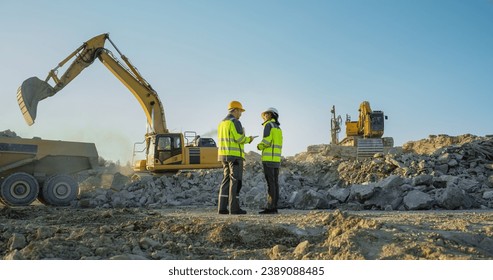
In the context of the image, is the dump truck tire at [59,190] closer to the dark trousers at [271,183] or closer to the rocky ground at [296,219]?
the rocky ground at [296,219]

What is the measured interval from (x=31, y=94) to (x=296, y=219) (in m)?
11.1

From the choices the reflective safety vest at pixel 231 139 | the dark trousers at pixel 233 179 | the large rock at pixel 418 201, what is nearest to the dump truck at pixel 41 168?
the dark trousers at pixel 233 179

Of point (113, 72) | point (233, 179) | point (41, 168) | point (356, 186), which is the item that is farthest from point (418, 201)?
point (113, 72)

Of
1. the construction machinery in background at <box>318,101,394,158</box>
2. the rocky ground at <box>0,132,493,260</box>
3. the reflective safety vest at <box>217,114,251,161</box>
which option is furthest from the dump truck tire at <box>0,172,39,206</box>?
the construction machinery in background at <box>318,101,394,158</box>

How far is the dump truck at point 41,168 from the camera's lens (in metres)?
13.4

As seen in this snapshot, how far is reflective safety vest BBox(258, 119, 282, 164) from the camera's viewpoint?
9281mm


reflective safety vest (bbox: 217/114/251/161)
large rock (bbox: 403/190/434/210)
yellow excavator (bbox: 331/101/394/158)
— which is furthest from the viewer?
yellow excavator (bbox: 331/101/394/158)

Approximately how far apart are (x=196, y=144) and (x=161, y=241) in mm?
11712

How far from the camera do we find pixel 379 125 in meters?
26.2

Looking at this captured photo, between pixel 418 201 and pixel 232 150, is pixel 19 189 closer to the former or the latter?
pixel 232 150

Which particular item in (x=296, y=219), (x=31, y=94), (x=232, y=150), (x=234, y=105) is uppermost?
(x=31, y=94)

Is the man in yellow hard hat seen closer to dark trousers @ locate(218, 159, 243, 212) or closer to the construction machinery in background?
dark trousers @ locate(218, 159, 243, 212)

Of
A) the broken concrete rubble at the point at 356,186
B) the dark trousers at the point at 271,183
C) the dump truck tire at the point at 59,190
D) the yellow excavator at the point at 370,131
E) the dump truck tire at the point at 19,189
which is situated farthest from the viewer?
the yellow excavator at the point at 370,131

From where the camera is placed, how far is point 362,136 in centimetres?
2812
